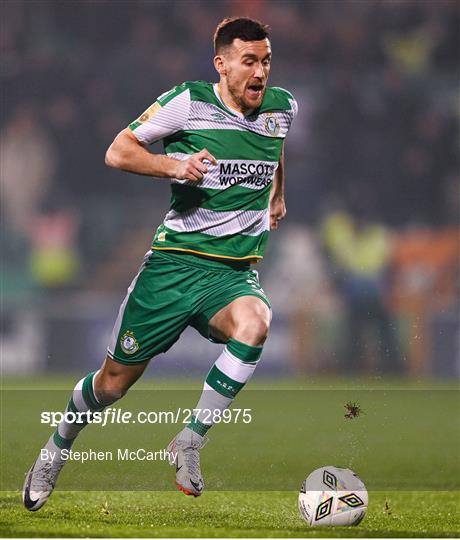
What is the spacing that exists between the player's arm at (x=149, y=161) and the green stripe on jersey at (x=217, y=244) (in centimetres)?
37

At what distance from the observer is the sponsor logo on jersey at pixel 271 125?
18.1 ft

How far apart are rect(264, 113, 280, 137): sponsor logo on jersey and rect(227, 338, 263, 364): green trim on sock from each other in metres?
1.02

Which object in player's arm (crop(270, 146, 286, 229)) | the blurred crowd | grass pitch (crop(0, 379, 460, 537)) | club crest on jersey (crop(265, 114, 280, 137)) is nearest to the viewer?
grass pitch (crop(0, 379, 460, 537))

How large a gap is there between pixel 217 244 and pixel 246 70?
79 centimetres

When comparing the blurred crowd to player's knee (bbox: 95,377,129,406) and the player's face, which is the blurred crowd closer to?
player's knee (bbox: 95,377,129,406)

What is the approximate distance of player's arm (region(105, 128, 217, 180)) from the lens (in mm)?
4891

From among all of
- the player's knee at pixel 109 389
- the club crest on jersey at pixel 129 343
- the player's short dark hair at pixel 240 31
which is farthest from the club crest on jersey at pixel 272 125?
the player's knee at pixel 109 389

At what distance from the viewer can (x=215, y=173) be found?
5375 mm

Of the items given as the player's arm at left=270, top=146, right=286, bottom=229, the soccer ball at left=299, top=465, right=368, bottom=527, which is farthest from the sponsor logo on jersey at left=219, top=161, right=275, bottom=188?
the soccer ball at left=299, top=465, right=368, bottom=527

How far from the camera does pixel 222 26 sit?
539cm

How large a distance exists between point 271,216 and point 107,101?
1056 centimetres

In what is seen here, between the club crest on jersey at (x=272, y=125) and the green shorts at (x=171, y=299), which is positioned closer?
the green shorts at (x=171, y=299)

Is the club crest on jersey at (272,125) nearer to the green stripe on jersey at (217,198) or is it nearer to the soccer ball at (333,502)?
the green stripe on jersey at (217,198)

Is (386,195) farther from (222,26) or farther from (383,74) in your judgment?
(222,26)
